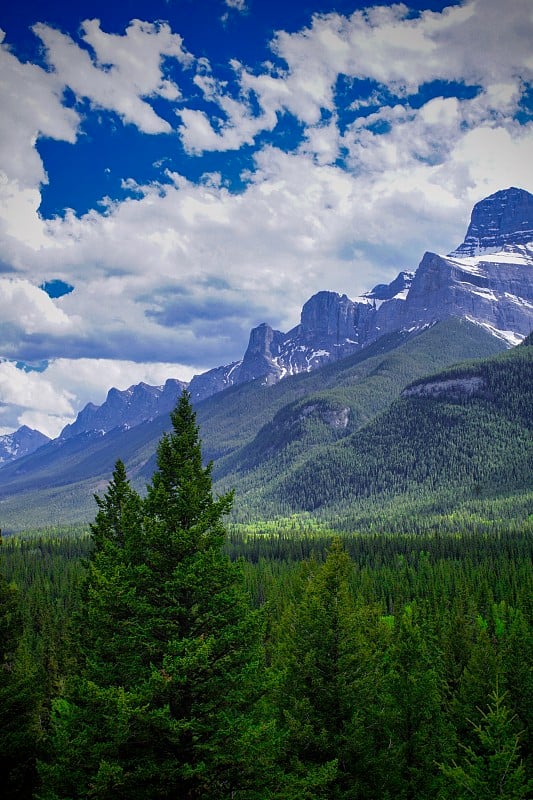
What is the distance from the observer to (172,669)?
57.3ft

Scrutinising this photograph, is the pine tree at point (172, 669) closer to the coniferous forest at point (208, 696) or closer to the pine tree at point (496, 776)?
the coniferous forest at point (208, 696)

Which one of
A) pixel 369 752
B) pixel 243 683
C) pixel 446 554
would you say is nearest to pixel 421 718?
pixel 369 752

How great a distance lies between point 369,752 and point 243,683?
9.42 metres

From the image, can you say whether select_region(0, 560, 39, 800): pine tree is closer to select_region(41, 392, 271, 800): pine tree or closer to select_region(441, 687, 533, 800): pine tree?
select_region(41, 392, 271, 800): pine tree

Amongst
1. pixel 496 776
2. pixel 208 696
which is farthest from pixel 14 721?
pixel 496 776

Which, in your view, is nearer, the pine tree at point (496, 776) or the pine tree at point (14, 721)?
the pine tree at point (496, 776)

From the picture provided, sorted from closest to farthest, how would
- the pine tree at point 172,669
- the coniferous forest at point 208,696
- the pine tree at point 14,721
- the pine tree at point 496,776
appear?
1. the pine tree at point 172,669
2. the coniferous forest at point 208,696
3. the pine tree at point 496,776
4. the pine tree at point 14,721

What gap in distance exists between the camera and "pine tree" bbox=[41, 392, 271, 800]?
1742 centimetres

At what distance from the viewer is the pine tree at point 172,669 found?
17422 mm

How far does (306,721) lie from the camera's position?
24.3 meters

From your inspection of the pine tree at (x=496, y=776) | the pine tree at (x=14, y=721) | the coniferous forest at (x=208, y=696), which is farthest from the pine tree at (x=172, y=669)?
the pine tree at (x=496, y=776)

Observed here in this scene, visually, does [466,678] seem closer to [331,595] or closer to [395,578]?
[331,595]

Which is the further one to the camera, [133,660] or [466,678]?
[466,678]

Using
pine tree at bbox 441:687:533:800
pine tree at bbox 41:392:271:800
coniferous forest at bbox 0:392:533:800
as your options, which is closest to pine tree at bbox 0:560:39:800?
coniferous forest at bbox 0:392:533:800
